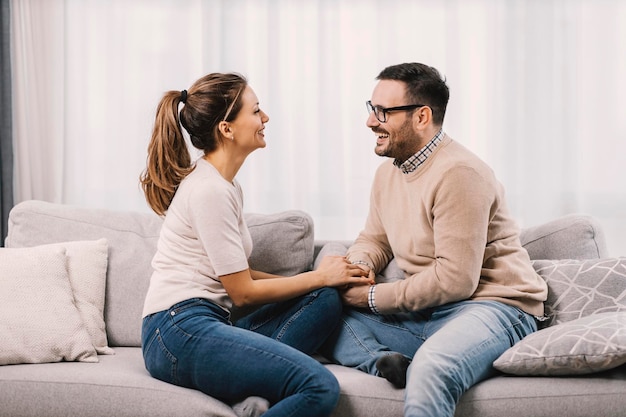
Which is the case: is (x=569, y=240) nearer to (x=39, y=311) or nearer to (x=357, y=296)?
(x=357, y=296)

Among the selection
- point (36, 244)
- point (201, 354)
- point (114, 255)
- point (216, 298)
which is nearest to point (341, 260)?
point (216, 298)

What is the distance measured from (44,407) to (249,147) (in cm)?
99

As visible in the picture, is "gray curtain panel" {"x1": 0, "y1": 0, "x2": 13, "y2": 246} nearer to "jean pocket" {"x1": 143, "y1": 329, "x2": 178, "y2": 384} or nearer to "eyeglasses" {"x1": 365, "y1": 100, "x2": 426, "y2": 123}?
"jean pocket" {"x1": 143, "y1": 329, "x2": 178, "y2": 384}

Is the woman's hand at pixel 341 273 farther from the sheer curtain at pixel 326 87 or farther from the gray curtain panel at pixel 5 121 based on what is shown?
the gray curtain panel at pixel 5 121

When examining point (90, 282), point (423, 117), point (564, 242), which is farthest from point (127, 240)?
point (564, 242)

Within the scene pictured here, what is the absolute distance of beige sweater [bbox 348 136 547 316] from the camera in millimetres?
2242

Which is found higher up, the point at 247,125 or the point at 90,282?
the point at 247,125

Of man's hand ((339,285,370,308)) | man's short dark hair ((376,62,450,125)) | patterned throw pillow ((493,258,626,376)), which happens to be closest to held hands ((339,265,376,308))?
man's hand ((339,285,370,308))

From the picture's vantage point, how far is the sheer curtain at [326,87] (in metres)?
3.57

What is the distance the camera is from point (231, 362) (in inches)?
79.3

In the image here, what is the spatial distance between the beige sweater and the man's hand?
0.15ft

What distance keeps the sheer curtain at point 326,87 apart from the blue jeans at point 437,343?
1.24 m

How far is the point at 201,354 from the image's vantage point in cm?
204

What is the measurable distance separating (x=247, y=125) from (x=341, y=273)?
1.85 feet
